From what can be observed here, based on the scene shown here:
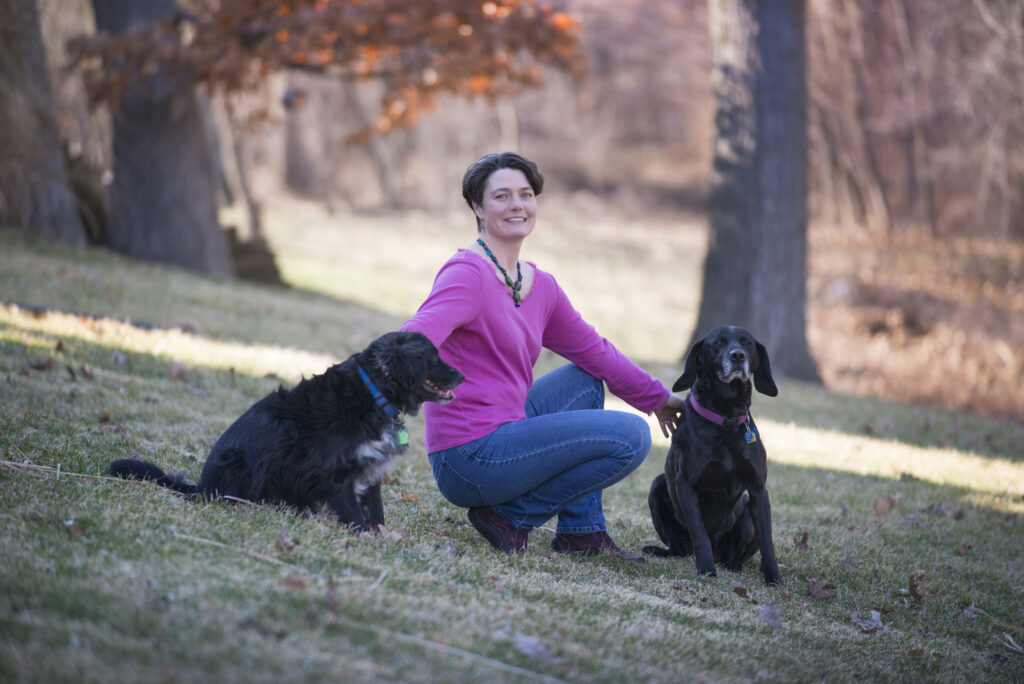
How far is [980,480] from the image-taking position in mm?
7688

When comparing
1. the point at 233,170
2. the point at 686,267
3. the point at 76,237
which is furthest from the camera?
the point at 686,267

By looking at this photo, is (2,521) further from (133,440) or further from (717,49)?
(717,49)

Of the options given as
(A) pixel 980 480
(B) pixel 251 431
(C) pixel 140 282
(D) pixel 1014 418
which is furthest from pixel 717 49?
(B) pixel 251 431

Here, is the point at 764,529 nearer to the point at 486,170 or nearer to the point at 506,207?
the point at 506,207

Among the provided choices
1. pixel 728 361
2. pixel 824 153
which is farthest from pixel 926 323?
pixel 728 361

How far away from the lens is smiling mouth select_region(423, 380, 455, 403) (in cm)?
424

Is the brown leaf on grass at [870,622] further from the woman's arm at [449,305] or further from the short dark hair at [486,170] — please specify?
the short dark hair at [486,170]

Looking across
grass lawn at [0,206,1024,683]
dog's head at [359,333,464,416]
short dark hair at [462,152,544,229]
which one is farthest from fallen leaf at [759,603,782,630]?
short dark hair at [462,152,544,229]

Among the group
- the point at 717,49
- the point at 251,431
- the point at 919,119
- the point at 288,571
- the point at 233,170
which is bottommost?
the point at 288,571

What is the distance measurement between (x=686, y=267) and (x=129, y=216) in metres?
13.2

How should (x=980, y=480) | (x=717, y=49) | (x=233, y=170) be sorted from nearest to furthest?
(x=980, y=480) → (x=717, y=49) → (x=233, y=170)

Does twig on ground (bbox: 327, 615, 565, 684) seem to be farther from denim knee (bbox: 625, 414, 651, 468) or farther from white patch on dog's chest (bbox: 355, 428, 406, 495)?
denim knee (bbox: 625, 414, 651, 468)

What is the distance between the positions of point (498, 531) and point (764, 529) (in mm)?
1370

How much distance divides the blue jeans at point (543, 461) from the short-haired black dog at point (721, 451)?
1.39ft
